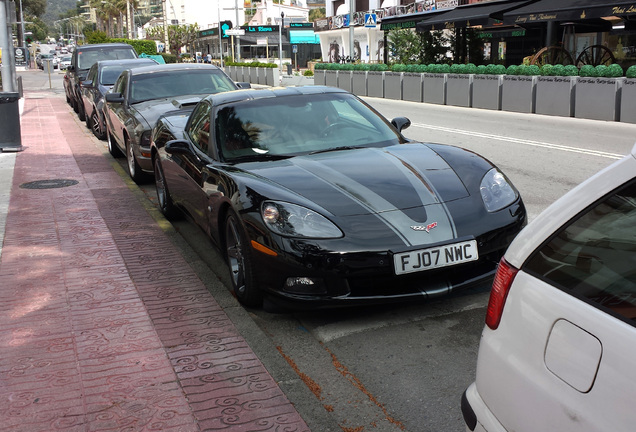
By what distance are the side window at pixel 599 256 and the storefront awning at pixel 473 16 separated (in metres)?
24.2

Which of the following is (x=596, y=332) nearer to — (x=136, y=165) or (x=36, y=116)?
(x=136, y=165)

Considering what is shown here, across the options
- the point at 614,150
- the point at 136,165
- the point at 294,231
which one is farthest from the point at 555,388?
the point at 614,150

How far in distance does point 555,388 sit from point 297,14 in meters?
107

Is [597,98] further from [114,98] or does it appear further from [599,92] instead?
[114,98]

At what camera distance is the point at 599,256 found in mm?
2031

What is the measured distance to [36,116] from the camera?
22.0 metres

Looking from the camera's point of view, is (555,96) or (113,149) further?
(555,96)

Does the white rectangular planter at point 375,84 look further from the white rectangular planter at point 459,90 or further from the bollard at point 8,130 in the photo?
the bollard at point 8,130

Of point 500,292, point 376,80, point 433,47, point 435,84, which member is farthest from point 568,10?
point 500,292

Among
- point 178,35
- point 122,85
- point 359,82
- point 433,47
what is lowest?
point 359,82

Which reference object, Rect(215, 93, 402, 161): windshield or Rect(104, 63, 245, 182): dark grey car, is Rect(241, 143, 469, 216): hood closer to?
Rect(215, 93, 402, 161): windshield

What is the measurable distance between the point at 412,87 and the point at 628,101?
10.1m

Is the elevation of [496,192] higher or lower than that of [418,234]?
higher

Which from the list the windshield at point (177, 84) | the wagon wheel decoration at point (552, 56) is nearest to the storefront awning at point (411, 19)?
the wagon wheel decoration at point (552, 56)
